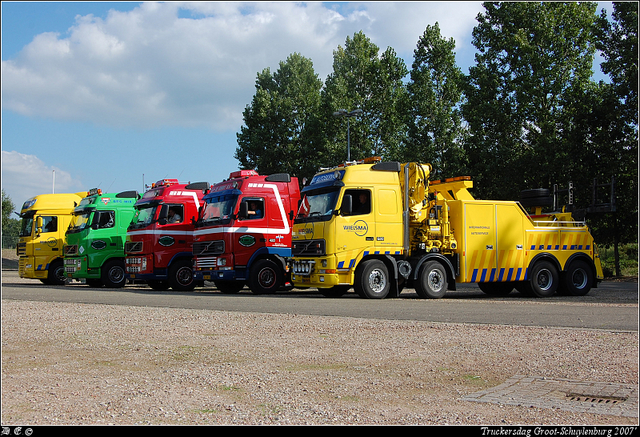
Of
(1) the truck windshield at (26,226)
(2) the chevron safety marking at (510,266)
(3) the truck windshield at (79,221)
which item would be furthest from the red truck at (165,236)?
(2) the chevron safety marking at (510,266)

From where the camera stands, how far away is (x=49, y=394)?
19.5ft

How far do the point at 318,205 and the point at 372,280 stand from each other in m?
2.48

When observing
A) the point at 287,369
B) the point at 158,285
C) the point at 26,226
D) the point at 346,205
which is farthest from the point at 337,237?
the point at 26,226

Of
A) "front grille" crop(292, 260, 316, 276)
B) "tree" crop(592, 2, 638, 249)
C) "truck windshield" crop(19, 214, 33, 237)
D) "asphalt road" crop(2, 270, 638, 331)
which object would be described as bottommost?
"asphalt road" crop(2, 270, 638, 331)

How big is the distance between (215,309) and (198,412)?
845cm

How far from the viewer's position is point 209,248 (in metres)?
19.9

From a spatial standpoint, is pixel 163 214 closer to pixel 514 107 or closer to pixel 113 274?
pixel 113 274

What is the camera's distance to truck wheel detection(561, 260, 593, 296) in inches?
752

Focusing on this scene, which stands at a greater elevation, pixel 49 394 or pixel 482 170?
pixel 482 170

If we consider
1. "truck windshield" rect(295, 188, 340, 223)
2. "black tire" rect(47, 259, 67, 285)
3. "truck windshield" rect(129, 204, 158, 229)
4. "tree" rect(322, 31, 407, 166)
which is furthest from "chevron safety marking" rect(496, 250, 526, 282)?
"tree" rect(322, 31, 407, 166)

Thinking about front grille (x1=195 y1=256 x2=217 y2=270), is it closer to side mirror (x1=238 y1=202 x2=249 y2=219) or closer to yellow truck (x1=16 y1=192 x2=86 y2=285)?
side mirror (x1=238 y1=202 x2=249 y2=219)

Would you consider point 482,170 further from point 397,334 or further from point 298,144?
point 397,334

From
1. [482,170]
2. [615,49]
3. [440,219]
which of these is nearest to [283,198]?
[440,219]

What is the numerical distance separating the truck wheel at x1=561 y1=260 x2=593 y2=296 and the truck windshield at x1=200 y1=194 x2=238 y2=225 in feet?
33.7
